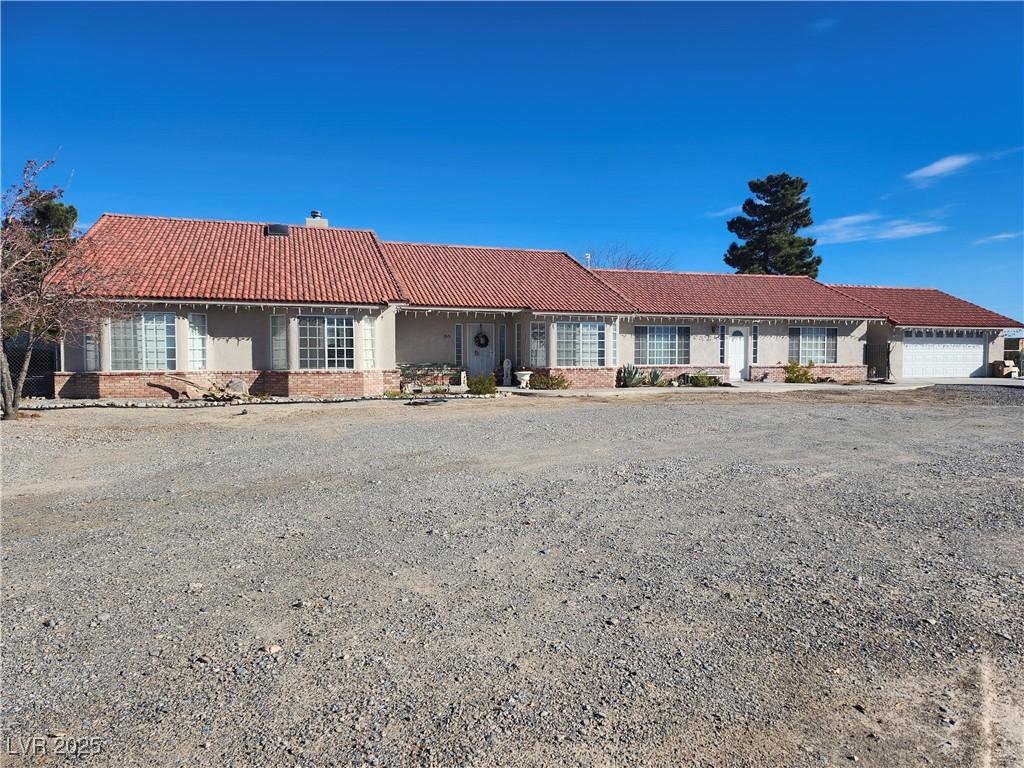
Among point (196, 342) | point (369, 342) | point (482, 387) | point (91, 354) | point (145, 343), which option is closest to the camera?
point (91, 354)

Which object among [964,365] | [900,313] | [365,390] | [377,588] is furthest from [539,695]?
[964,365]

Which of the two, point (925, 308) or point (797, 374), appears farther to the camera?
point (925, 308)

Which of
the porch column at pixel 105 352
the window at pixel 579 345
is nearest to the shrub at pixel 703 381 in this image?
the window at pixel 579 345

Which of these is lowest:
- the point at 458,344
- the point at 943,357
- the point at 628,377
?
the point at 628,377

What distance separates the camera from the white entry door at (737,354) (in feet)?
89.6

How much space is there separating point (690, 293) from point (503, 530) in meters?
24.1

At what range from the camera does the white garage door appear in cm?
3042

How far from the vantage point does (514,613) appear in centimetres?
413

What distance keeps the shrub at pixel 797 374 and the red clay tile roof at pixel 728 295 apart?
2150 mm

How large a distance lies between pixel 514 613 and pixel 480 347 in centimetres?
2028

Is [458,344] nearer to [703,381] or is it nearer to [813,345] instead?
[703,381]

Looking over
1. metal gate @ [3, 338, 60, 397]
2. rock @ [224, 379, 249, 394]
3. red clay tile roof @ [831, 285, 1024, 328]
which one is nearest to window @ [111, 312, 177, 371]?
rock @ [224, 379, 249, 394]

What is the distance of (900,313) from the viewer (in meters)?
30.6

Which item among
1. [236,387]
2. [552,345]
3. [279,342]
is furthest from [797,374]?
[236,387]
